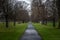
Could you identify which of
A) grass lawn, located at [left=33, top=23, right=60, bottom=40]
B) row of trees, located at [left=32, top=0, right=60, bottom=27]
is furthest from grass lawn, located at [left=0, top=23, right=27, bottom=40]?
row of trees, located at [left=32, top=0, right=60, bottom=27]

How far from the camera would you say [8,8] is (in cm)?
3834

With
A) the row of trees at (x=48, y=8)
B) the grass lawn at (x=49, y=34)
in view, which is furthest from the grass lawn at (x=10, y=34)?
the row of trees at (x=48, y=8)

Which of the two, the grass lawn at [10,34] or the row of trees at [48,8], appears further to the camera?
the row of trees at [48,8]

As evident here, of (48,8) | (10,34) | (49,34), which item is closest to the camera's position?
(10,34)

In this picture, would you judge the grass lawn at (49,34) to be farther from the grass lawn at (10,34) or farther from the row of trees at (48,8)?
the row of trees at (48,8)

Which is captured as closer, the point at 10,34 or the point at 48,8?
the point at 10,34

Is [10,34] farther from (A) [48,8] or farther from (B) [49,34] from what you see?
(A) [48,8]

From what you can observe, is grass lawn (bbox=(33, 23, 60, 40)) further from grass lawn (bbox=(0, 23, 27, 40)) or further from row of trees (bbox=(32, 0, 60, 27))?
row of trees (bbox=(32, 0, 60, 27))

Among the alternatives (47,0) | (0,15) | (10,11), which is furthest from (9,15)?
(47,0)

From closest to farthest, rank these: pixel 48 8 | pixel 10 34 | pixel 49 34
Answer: pixel 10 34
pixel 49 34
pixel 48 8

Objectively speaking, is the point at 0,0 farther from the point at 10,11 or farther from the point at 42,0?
the point at 42,0

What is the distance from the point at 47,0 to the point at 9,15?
9896mm

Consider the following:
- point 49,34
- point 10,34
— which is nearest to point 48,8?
point 49,34

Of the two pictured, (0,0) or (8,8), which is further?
(8,8)
